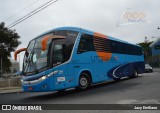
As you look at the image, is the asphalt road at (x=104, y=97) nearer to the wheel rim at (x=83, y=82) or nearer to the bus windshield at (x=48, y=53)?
the wheel rim at (x=83, y=82)

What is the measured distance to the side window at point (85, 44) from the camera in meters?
16.0

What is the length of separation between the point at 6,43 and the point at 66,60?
4158 centimetres

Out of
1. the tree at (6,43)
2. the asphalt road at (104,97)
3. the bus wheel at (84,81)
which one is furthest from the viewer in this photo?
the tree at (6,43)

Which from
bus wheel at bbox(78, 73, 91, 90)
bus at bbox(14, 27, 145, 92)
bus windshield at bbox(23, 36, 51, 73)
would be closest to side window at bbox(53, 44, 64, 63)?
bus at bbox(14, 27, 145, 92)

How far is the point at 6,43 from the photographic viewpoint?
178 feet

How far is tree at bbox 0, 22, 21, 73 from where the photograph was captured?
175ft

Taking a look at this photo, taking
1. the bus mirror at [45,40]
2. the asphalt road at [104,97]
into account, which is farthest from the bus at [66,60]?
the asphalt road at [104,97]

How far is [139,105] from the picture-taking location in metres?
9.86

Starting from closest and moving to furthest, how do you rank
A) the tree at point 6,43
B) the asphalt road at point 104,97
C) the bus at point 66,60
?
the asphalt road at point 104,97 < the bus at point 66,60 < the tree at point 6,43

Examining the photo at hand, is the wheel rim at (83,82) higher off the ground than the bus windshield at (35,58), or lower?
lower

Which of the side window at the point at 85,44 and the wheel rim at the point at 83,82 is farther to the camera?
the side window at the point at 85,44

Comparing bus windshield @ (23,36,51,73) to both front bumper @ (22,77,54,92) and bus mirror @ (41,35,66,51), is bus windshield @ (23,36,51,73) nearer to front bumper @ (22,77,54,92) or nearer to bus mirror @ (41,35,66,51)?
bus mirror @ (41,35,66,51)

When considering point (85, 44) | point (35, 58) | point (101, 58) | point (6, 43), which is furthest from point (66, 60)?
point (6, 43)

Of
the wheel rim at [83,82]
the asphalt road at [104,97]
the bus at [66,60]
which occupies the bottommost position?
the asphalt road at [104,97]
